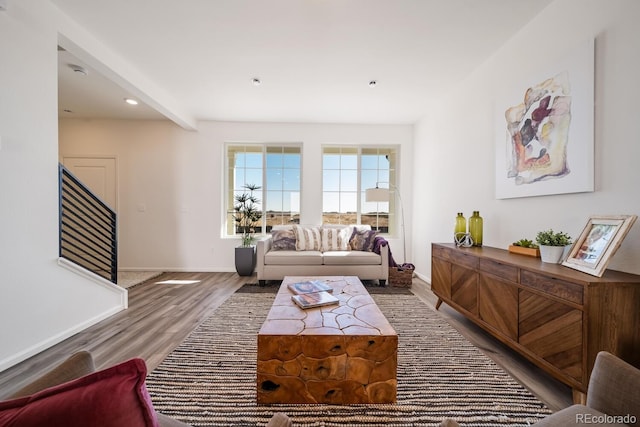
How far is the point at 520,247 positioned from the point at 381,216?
289 cm

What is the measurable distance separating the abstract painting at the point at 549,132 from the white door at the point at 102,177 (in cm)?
584

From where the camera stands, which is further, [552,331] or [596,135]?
[596,135]

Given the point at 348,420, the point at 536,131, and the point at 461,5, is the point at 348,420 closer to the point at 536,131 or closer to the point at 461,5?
the point at 536,131

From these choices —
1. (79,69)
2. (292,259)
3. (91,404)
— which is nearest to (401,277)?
(292,259)

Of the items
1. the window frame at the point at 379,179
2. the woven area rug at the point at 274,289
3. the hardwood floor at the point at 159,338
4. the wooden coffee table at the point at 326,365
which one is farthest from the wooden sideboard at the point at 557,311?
the window frame at the point at 379,179

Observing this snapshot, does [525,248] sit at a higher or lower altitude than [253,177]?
lower

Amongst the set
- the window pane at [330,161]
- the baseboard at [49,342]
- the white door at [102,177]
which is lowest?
the baseboard at [49,342]

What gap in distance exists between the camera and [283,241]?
4160mm

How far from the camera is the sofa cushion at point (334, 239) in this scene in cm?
415

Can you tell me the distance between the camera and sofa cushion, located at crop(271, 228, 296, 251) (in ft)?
13.6

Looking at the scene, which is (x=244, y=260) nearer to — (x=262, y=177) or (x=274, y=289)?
(x=274, y=289)

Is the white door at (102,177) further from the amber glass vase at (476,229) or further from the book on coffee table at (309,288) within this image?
the amber glass vase at (476,229)

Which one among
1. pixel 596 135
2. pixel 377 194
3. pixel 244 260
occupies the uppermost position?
pixel 596 135

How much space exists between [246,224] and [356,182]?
2.17m
